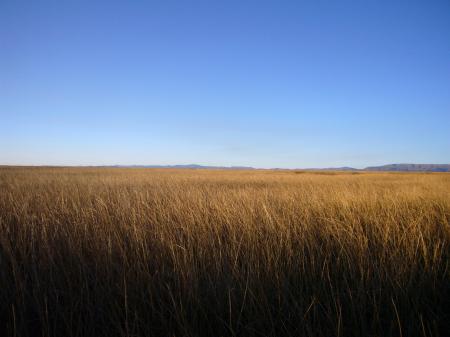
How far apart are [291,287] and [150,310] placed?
3.26ft

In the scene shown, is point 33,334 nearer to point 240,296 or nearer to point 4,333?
point 4,333

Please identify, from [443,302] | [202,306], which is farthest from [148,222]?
[443,302]

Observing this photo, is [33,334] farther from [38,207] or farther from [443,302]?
[38,207]

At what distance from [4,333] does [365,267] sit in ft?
8.58

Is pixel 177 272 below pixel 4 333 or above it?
above

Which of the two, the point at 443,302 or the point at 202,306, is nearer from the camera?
the point at 202,306

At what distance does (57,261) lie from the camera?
2018 millimetres

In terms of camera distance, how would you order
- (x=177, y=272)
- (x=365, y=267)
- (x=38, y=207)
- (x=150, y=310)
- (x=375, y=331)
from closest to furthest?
(x=375, y=331), (x=150, y=310), (x=177, y=272), (x=365, y=267), (x=38, y=207)

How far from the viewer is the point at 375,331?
4.25ft

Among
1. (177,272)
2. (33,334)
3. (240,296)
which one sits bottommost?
(33,334)

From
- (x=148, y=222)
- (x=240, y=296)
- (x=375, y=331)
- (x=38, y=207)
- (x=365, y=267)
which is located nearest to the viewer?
(x=375, y=331)

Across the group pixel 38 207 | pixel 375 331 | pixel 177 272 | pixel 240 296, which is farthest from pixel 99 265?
pixel 38 207

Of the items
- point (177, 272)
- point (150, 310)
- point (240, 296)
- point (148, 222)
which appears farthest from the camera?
point (148, 222)

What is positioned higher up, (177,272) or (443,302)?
(177,272)
